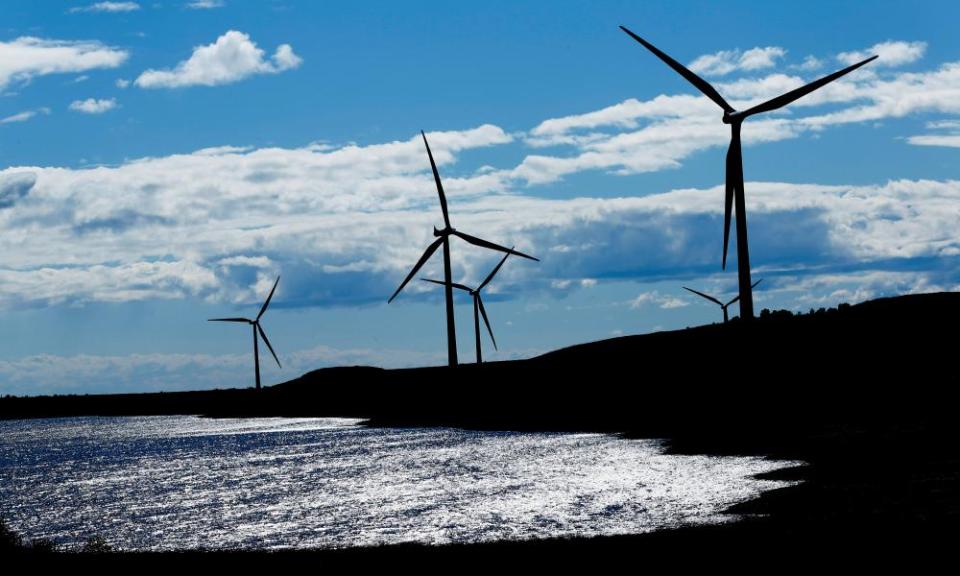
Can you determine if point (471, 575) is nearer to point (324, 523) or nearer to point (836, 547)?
point (836, 547)

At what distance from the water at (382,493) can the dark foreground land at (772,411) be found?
437 cm

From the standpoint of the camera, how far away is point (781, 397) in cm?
9025

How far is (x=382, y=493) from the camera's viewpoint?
56.9 metres

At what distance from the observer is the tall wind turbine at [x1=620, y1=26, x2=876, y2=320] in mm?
60281

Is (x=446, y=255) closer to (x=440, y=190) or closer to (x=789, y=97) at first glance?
(x=440, y=190)

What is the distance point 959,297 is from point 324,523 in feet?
297

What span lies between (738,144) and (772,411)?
89.4 feet

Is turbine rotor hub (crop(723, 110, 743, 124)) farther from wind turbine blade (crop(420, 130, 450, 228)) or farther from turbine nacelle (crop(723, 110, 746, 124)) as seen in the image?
wind turbine blade (crop(420, 130, 450, 228))

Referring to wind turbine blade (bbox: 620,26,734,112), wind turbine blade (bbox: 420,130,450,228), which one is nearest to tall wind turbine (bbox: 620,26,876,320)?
wind turbine blade (bbox: 620,26,734,112)

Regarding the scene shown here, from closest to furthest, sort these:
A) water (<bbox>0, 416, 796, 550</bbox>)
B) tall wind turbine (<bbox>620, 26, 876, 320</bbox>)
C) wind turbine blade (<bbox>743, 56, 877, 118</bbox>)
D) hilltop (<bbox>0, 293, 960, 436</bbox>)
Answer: water (<bbox>0, 416, 796, 550</bbox>) < tall wind turbine (<bbox>620, 26, 876, 320</bbox>) < wind turbine blade (<bbox>743, 56, 877, 118</bbox>) < hilltop (<bbox>0, 293, 960, 436</bbox>)

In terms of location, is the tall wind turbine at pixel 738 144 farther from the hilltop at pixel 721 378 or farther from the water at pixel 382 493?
the water at pixel 382 493

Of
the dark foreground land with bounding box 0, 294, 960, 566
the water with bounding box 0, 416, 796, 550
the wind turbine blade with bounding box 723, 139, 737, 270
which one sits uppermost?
the wind turbine blade with bounding box 723, 139, 737, 270

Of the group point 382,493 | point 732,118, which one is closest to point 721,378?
point 732,118

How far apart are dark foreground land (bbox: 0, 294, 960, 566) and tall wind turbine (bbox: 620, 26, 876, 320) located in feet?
9.14
